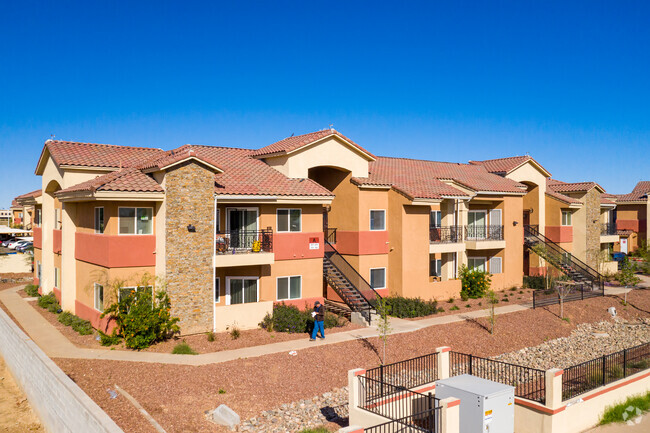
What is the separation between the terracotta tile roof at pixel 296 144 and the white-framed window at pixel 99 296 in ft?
34.9

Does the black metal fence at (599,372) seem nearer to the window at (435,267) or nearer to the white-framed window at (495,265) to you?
the window at (435,267)

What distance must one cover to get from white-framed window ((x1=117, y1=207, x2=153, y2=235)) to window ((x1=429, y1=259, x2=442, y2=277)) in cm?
1709

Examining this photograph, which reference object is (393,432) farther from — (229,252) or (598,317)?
(598,317)

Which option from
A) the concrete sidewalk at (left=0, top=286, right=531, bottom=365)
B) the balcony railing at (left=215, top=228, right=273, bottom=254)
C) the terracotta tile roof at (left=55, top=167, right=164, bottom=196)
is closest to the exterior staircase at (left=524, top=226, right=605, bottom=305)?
the concrete sidewalk at (left=0, top=286, right=531, bottom=365)

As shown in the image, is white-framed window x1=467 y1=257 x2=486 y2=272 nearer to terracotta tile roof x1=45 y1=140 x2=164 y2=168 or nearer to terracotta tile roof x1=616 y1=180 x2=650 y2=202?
terracotta tile roof x1=45 y1=140 x2=164 y2=168

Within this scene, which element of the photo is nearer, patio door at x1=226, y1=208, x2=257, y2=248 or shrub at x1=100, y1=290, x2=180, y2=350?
shrub at x1=100, y1=290, x2=180, y2=350

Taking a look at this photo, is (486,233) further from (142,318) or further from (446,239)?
(142,318)

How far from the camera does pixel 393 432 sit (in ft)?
37.4

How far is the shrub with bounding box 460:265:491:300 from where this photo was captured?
30062mm

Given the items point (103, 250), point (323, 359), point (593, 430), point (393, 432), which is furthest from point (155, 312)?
point (593, 430)

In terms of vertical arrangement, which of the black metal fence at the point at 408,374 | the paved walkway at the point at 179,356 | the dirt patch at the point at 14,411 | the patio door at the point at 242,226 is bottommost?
the dirt patch at the point at 14,411

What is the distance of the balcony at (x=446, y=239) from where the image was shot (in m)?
29.1

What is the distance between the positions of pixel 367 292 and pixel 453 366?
26.9ft

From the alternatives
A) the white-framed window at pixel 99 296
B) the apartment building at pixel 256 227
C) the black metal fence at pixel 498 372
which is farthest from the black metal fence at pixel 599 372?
the white-framed window at pixel 99 296
